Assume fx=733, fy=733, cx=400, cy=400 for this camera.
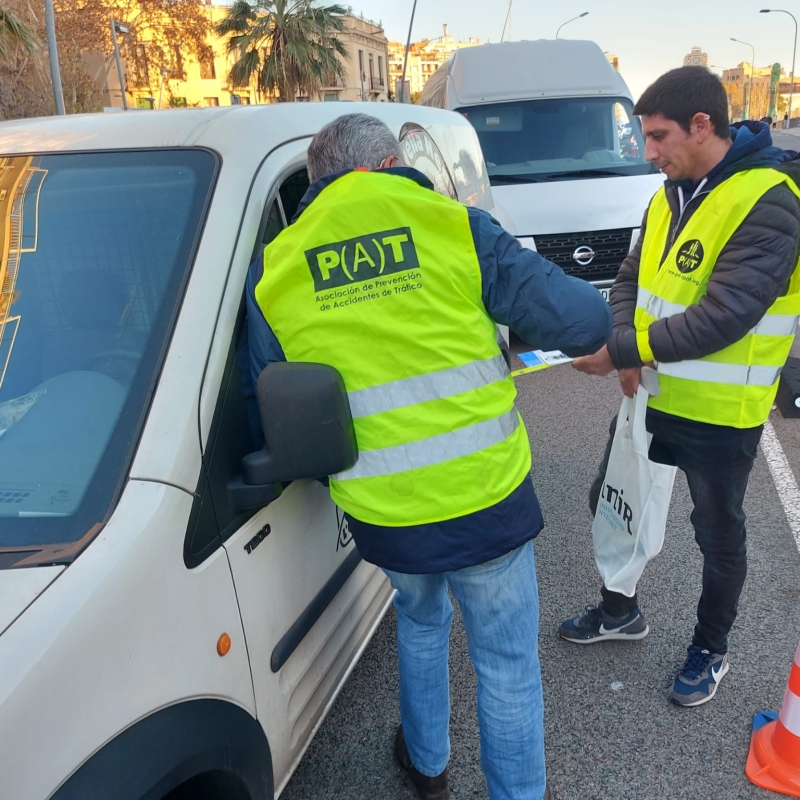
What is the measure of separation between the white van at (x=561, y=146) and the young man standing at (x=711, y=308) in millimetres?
3724

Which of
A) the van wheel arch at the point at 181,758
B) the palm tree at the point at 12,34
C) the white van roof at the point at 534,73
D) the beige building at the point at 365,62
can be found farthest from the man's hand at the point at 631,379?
the beige building at the point at 365,62

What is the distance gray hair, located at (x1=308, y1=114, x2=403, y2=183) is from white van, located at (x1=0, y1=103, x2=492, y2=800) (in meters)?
0.23

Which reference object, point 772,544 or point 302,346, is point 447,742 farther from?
point 772,544

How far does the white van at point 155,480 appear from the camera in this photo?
121 centimetres

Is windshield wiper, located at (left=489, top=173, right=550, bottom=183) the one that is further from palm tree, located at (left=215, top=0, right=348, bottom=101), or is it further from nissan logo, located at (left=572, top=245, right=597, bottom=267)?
palm tree, located at (left=215, top=0, right=348, bottom=101)

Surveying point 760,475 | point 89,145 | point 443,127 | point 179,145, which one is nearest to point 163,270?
point 179,145

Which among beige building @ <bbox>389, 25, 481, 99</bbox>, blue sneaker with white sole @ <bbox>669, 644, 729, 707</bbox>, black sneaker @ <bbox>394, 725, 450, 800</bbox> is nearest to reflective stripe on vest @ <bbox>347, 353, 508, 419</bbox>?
black sneaker @ <bbox>394, 725, 450, 800</bbox>

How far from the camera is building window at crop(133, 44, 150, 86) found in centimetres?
3347

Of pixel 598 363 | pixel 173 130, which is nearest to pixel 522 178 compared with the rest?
pixel 598 363

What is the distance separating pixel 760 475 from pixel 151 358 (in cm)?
361

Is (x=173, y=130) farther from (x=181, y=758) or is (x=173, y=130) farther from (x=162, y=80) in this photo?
(x=162, y=80)

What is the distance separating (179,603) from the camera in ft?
4.58

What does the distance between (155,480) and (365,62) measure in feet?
219

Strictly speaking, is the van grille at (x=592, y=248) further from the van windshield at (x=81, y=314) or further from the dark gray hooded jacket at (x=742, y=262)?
the van windshield at (x=81, y=314)
